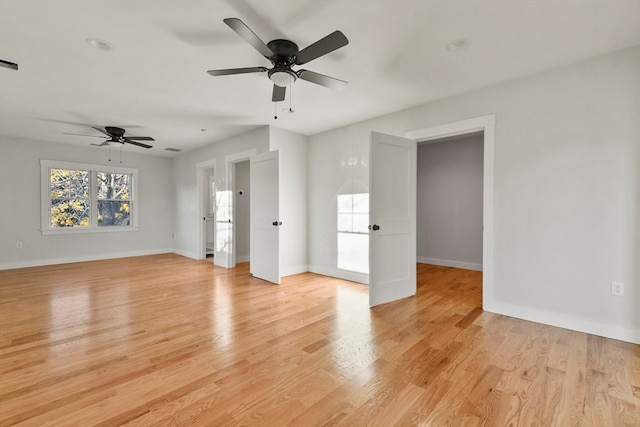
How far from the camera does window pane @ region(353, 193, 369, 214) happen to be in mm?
4609

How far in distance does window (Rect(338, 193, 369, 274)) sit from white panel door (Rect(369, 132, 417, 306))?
83cm

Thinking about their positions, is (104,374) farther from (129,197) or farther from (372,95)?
(129,197)

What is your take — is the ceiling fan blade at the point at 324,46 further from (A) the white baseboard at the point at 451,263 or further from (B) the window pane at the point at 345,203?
(A) the white baseboard at the point at 451,263

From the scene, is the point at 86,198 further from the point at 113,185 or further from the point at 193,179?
the point at 193,179

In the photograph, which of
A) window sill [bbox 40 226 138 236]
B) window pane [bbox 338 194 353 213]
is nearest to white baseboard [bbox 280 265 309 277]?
window pane [bbox 338 194 353 213]

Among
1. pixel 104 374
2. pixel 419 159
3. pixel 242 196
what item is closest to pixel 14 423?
pixel 104 374

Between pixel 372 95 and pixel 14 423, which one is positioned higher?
pixel 372 95

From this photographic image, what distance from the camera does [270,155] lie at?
467 centimetres

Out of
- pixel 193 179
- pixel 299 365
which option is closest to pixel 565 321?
pixel 299 365

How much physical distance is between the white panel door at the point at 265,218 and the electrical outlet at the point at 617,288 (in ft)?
12.8

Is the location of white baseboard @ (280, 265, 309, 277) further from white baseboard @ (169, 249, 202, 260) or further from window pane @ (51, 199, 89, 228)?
window pane @ (51, 199, 89, 228)

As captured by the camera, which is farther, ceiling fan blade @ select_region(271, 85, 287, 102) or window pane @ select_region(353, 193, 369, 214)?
window pane @ select_region(353, 193, 369, 214)

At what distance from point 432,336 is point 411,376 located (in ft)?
2.48

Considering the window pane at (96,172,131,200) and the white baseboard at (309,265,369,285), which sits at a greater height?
the window pane at (96,172,131,200)
